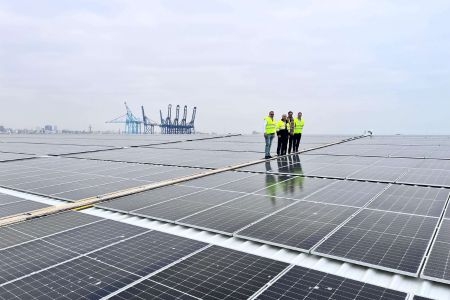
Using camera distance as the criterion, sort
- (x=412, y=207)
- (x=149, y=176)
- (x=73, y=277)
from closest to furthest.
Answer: (x=73, y=277)
(x=412, y=207)
(x=149, y=176)

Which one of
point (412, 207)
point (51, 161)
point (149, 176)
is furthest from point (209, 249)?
point (51, 161)

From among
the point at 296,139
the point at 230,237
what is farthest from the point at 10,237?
the point at 296,139

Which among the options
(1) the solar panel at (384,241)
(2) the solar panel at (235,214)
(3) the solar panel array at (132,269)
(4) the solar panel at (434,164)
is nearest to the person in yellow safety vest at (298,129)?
(4) the solar panel at (434,164)

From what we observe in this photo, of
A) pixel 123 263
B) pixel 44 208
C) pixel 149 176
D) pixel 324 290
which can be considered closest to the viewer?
pixel 324 290

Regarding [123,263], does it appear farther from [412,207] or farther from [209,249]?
[412,207]

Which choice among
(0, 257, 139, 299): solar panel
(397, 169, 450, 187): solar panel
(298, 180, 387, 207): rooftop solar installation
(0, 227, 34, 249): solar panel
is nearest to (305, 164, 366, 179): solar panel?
(298, 180, 387, 207): rooftop solar installation

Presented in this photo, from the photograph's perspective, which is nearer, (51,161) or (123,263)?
(123,263)

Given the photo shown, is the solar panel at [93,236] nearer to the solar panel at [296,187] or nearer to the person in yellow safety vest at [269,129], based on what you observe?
the solar panel at [296,187]
